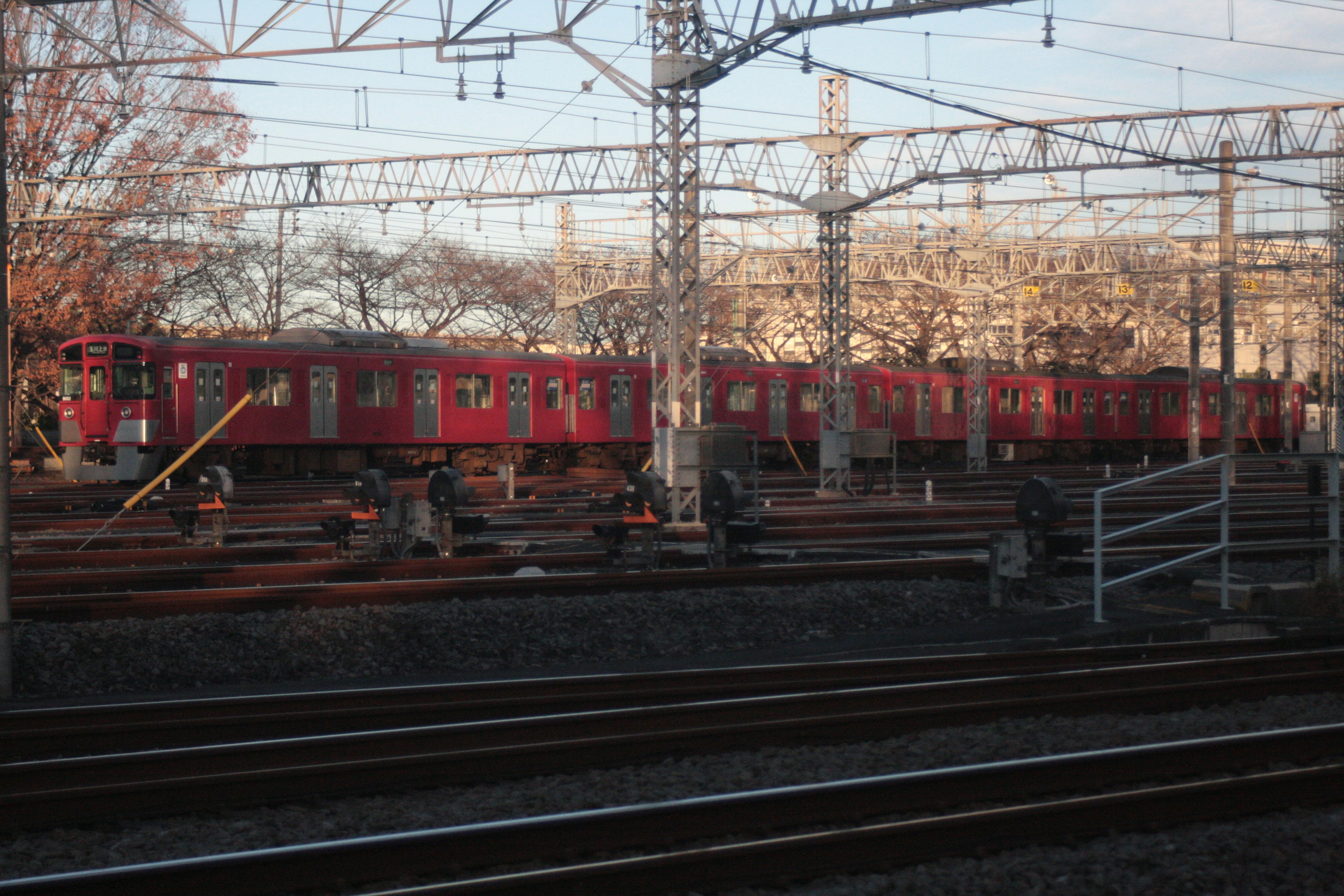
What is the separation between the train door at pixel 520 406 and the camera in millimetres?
28844

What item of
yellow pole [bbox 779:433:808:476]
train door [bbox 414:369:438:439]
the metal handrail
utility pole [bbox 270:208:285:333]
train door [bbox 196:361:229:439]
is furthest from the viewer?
utility pole [bbox 270:208:285:333]

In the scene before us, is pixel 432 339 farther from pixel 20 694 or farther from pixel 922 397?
pixel 20 694

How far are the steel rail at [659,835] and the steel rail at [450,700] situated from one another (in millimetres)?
1948

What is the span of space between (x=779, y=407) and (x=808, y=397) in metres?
1.48

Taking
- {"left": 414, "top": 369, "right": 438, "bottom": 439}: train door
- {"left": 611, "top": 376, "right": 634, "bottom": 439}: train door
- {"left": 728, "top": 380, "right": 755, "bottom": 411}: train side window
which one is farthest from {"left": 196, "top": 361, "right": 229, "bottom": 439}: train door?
{"left": 728, "top": 380, "right": 755, "bottom": 411}: train side window

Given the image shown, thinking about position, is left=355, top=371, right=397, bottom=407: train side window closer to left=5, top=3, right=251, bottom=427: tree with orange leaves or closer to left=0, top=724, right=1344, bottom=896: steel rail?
left=5, top=3, right=251, bottom=427: tree with orange leaves

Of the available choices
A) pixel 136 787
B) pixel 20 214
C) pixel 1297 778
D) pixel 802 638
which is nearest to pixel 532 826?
pixel 136 787

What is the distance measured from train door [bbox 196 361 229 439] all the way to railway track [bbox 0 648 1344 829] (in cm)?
1881

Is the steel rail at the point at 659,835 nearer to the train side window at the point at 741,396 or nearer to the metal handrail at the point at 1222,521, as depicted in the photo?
the metal handrail at the point at 1222,521

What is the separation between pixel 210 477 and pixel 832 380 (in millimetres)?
11925

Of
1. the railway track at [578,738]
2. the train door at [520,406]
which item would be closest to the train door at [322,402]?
the train door at [520,406]

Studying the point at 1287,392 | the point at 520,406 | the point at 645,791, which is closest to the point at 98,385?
the point at 520,406

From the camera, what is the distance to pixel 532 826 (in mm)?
4730

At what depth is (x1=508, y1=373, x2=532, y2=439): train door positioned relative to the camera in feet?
94.6
